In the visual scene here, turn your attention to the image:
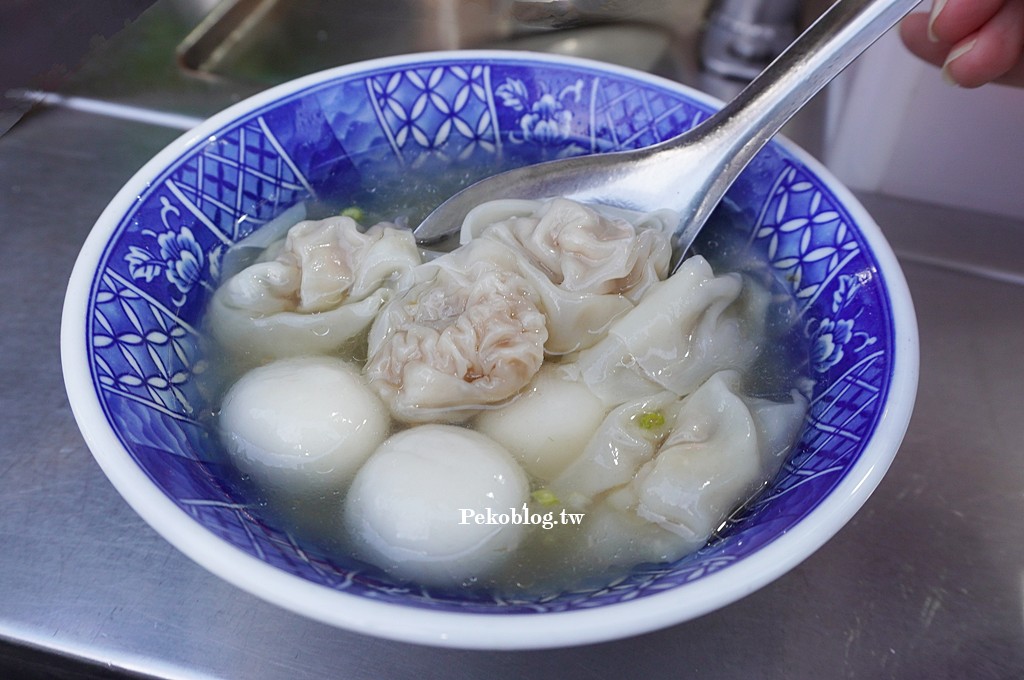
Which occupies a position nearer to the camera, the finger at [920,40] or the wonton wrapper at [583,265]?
the wonton wrapper at [583,265]

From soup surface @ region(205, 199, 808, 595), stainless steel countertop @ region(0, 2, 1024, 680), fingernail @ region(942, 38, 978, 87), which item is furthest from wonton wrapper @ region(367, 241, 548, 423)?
fingernail @ region(942, 38, 978, 87)

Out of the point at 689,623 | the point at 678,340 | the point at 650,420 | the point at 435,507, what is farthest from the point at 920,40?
the point at 435,507

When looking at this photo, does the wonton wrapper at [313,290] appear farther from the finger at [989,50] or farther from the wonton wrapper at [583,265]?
the finger at [989,50]

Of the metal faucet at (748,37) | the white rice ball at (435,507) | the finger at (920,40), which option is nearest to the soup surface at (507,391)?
the white rice ball at (435,507)

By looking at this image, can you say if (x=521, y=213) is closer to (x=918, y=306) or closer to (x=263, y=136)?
(x=263, y=136)

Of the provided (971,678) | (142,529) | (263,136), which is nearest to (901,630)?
(971,678)

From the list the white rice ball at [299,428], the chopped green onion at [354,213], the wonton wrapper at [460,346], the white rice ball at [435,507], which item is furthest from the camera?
the chopped green onion at [354,213]

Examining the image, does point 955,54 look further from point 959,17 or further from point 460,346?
point 460,346
